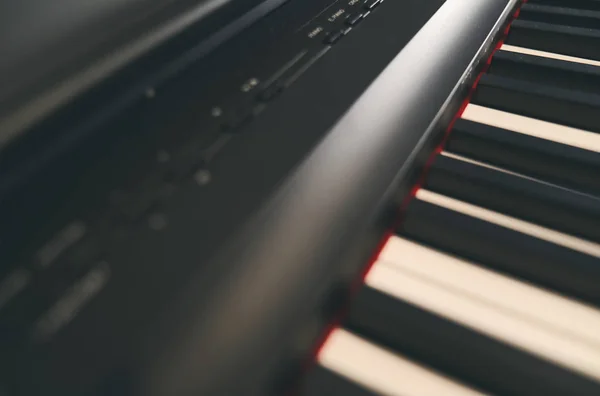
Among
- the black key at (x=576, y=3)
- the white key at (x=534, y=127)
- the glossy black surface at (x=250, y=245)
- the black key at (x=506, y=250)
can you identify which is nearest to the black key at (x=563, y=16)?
the black key at (x=576, y=3)

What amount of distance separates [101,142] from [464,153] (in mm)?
438

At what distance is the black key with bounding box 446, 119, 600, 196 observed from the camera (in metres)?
0.65

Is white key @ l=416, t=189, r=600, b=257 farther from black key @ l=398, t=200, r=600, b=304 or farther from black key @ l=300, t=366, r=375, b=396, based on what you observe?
black key @ l=300, t=366, r=375, b=396

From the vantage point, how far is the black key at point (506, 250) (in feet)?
1.77

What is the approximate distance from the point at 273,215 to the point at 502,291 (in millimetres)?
245

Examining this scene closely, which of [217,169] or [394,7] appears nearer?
[217,169]

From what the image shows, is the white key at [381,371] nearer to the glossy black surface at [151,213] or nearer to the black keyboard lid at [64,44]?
the glossy black surface at [151,213]

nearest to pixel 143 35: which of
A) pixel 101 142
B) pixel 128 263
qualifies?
pixel 101 142

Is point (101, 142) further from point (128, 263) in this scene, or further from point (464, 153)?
point (464, 153)

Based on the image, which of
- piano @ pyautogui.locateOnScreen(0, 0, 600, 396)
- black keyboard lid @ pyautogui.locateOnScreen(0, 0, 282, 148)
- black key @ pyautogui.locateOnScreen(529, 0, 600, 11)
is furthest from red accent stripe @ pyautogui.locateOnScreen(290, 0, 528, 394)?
black keyboard lid @ pyautogui.locateOnScreen(0, 0, 282, 148)

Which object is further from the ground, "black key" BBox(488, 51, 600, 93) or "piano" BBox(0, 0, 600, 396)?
"black key" BBox(488, 51, 600, 93)

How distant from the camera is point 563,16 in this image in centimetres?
89

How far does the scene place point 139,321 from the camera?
0.39 metres

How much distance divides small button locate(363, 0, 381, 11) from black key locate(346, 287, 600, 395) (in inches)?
16.0
